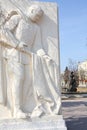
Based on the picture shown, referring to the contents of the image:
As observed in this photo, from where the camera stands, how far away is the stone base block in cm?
616

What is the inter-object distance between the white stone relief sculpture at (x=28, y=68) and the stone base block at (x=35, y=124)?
0.35 ft

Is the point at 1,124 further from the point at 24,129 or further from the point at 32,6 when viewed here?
the point at 32,6

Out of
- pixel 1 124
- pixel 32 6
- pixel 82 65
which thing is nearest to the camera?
pixel 1 124

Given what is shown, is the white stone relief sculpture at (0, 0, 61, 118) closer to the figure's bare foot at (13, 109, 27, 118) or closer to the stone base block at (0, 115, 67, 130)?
the figure's bare foot at (13, 109, 27, 118)

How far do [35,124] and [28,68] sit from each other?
1109 millimetres

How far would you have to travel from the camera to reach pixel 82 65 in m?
75.1

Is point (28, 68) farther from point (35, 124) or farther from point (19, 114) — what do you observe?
point (35, 124)

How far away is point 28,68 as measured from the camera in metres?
6.44

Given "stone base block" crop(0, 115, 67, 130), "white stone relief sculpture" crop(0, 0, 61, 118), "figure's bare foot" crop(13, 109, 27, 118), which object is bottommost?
"stone base block" crop(0, 115, 67, 130)

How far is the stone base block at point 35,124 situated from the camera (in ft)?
20.2

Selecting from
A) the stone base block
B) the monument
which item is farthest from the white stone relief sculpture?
the stone base block

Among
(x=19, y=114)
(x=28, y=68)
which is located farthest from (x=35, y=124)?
(x=28, y=68)

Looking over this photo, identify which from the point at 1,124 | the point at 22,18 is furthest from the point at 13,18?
the point at 1,124

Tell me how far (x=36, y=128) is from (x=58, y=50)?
5.38ft
